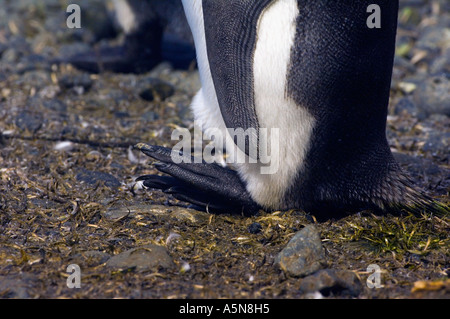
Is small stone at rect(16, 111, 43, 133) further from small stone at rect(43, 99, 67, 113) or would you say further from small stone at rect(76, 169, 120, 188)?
small stone at rect(76, 169, 120, 188)

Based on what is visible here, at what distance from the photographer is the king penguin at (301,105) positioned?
7.40 ft

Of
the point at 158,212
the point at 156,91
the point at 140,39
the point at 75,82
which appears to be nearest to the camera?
Answer: the point at 158,212

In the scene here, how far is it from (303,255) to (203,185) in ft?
1.95

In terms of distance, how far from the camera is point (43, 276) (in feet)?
6.58

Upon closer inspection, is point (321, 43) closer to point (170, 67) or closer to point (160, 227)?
point (160, 227)

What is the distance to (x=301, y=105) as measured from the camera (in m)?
2.32

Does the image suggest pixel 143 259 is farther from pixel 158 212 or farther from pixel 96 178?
pixel 96 178

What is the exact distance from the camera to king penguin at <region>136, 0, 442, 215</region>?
2256mm

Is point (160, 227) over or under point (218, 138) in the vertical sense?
under

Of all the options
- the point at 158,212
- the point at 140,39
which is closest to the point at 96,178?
the point at 158,212

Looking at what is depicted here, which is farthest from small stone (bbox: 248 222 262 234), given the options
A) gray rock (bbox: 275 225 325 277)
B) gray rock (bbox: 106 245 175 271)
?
gray rock (bbox: 106 245 175 271)

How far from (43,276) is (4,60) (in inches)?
120

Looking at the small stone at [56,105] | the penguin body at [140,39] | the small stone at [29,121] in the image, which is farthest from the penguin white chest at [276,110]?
the penguin body at [140,39]
